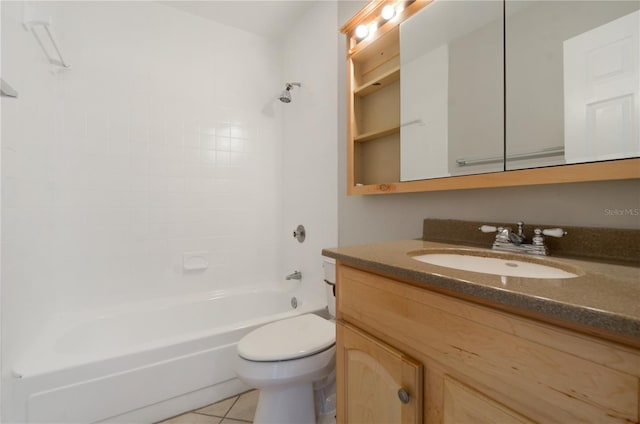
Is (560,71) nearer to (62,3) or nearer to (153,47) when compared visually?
(153,47)

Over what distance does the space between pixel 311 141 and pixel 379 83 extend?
712 millimetres

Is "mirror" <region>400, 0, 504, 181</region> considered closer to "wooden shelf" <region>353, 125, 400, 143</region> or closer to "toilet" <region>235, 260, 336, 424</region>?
"wooden shelf" <region>353, 125, 400, 143</region>

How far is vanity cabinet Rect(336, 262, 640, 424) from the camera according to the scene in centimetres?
38

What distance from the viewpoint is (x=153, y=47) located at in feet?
6.24

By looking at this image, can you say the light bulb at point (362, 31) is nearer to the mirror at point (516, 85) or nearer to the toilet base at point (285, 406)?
the mirror at point (516, 85)

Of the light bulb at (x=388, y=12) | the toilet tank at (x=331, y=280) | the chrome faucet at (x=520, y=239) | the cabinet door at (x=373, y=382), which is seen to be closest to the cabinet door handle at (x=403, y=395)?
the cabinet door at (x=373, y=382)

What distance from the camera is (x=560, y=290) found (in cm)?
45

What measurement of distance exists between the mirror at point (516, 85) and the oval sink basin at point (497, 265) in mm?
316

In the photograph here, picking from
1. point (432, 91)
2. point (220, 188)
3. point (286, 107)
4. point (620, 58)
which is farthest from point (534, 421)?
point (286, 107)

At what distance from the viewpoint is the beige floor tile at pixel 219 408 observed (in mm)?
1426

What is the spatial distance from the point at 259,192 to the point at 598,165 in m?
2.02

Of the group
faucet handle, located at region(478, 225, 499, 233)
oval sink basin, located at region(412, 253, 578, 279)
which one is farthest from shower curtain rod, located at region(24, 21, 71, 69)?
faucet handle, located at region(478, 225, 499, 233)

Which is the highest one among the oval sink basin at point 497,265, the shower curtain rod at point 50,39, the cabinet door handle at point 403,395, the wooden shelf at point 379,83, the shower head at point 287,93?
the shower head at point 287,93

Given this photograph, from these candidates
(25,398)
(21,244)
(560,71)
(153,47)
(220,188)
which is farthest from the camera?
(220,188)
